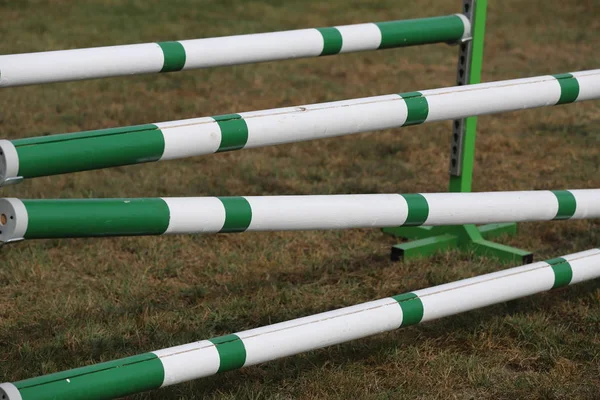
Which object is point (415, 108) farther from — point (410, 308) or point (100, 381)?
point (100, 381)

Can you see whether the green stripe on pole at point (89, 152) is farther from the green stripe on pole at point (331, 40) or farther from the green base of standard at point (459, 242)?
the green base of standard at point (459, 242)

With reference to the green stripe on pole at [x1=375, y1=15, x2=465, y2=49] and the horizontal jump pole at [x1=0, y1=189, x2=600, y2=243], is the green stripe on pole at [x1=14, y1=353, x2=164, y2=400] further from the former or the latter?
the green stripe on pole at [x1=375, y1=15, x2=465, y2=49]

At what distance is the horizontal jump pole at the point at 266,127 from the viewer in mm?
1697

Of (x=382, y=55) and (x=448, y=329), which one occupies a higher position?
(x=382, y=55)

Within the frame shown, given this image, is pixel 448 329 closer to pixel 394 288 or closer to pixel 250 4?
pixel 394 288

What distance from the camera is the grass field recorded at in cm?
241

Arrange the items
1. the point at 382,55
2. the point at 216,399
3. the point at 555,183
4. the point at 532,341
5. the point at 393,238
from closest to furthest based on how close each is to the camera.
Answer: the point at 216,399 → the point at 532,341 → the point at 393,238 → the point at 555,183 → the point at 382,55

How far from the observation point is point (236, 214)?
1.89 meters

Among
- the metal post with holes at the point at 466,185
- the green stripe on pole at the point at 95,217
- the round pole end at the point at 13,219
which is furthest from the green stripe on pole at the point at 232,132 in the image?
the metal post with holes at the point at 466,185

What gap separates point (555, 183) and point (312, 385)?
2128 millimetres

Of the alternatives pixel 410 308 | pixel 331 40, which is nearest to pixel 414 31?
pixel 331 40

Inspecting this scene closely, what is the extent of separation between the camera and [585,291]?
293 centimetres

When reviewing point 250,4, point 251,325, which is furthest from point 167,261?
point 250,4

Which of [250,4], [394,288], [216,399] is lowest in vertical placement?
[216,399]
